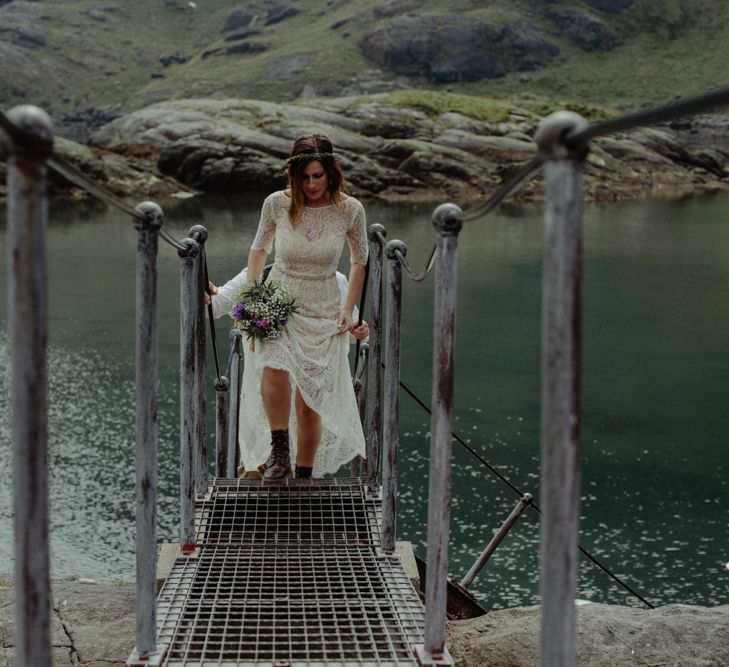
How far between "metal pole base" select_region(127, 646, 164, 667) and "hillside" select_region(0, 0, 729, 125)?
435 feet

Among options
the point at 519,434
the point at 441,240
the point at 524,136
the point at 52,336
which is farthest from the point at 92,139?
the point at 441,240

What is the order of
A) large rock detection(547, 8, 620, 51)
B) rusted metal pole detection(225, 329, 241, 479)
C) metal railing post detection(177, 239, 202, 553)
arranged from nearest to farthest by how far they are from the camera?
metal railing post detection(177, 239, 202, 553) → rusted metal pole detection(225, 329, 241, 479) → large rock detection(547, 8, 620, 51)

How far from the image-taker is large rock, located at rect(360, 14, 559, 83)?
145 metres

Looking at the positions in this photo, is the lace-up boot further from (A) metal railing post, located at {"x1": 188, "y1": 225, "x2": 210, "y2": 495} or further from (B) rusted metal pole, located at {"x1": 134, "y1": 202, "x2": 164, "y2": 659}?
(B) rusted metal pole, located at {"x1": 134, "y1": 202, "x2": 164, "y2": 659}

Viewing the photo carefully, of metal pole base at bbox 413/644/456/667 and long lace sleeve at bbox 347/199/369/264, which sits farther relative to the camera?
long lace sleeve at bbox 347/199/369/264

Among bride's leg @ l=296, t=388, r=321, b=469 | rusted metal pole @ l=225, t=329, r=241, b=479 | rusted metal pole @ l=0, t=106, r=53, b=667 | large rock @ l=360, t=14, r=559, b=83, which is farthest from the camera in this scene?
large rock @ l=360, t=14, r=559, b=83

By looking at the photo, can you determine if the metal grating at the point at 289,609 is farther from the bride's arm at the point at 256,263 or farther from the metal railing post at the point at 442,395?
the bride's arm at the point at 256,263

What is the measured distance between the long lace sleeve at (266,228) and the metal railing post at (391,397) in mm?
1386

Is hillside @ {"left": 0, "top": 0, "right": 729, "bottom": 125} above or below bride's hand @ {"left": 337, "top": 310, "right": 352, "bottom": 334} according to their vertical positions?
above

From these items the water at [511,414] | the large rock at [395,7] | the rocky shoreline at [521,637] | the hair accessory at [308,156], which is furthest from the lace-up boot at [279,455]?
the large rock at [395,7]

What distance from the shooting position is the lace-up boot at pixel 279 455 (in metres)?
6.28

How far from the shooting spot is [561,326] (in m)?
1.99

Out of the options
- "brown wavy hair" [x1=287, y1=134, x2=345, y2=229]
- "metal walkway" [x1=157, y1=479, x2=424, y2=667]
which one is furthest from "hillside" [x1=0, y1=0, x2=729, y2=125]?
"metal walkway" [x1=157, y1=479, x2=424, y2=667]

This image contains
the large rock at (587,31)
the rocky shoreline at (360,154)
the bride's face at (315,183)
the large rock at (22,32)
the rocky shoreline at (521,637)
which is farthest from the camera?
the large rock at (22,32)
